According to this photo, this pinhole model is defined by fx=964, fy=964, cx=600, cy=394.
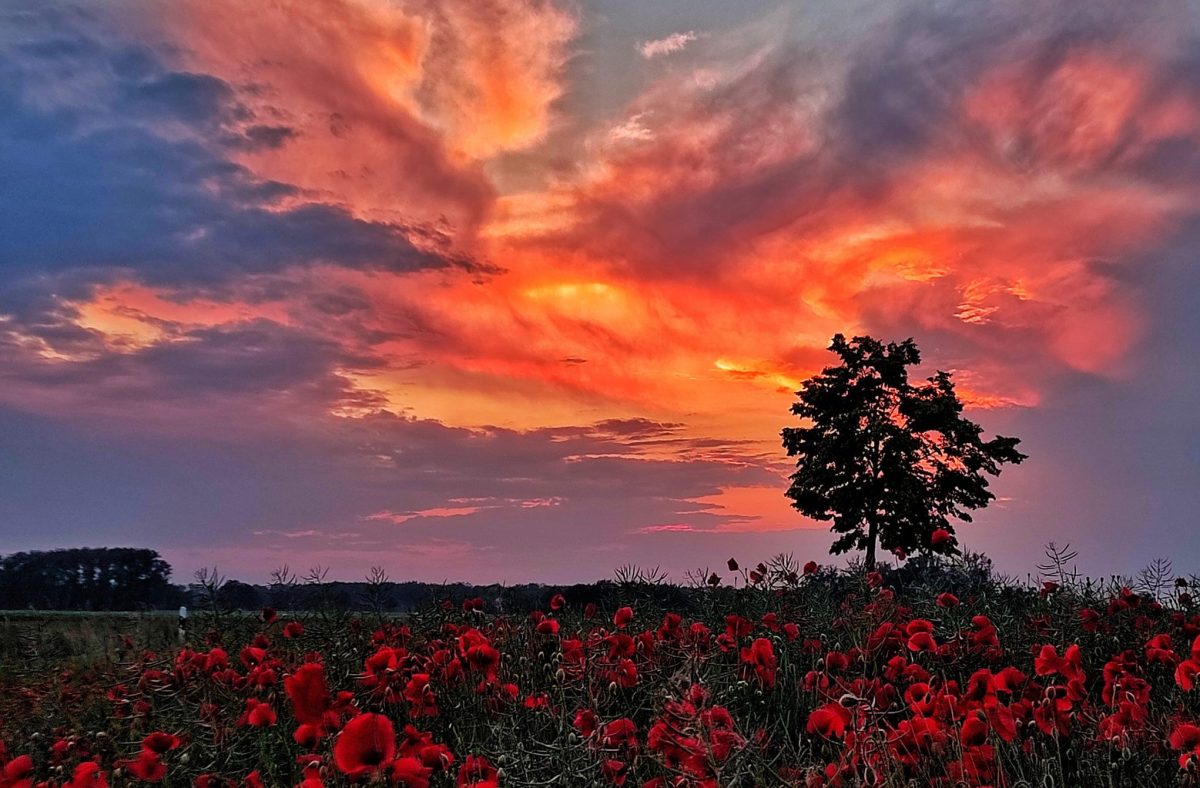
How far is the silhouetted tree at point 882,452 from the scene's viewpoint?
33.5 metres

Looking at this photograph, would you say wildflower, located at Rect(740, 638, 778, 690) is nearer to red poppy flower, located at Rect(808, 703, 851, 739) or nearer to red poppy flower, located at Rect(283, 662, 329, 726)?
red poppy flower, located at Rect(808, 703, 851, 739)

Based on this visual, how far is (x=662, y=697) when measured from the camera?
5.25 metres

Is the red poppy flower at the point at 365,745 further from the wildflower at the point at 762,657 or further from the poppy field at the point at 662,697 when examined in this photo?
the wildflower at the point at 762,657

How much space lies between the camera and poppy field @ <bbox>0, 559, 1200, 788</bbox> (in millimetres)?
4289

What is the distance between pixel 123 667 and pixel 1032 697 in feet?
25.8

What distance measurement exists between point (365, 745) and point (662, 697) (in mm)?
2282

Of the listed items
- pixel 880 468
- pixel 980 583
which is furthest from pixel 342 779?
pixel 880 468

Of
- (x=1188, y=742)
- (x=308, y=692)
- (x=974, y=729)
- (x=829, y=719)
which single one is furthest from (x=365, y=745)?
(x=1188, y=742)

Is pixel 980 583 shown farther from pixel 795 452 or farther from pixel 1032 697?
pixel 795 452

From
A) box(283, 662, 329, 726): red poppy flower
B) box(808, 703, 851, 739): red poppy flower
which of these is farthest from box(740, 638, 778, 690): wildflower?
box(283, 662, 329, 726): red poppy flower

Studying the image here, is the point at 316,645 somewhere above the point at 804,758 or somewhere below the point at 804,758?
above

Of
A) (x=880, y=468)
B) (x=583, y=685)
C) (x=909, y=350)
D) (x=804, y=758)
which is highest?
(x=909, y=350)

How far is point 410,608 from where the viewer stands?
30.8 ft

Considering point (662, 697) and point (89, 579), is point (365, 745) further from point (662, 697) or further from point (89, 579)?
point (89, 579)
